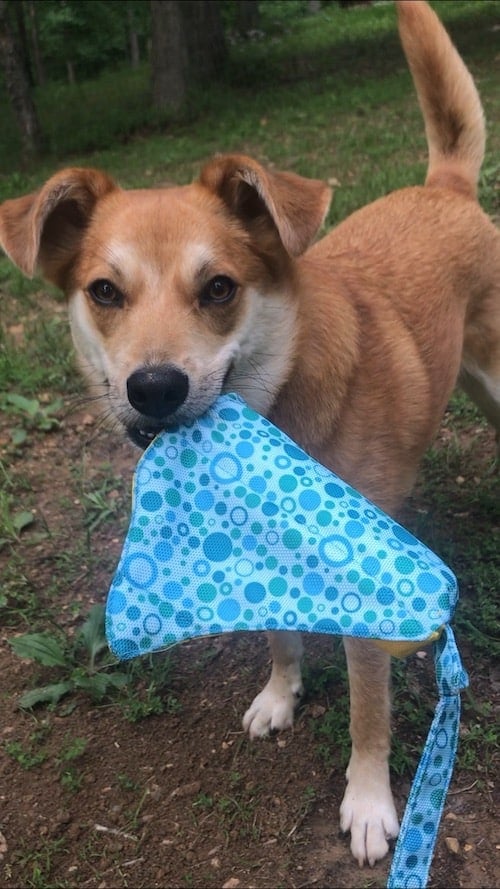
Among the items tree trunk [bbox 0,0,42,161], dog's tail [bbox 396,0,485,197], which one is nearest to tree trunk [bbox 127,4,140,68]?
tree trunk [bbox 0,0,42,161]

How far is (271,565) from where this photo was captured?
2.04m

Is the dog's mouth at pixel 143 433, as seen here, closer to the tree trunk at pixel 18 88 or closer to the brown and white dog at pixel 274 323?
the brown and white dog at pixel 274 323

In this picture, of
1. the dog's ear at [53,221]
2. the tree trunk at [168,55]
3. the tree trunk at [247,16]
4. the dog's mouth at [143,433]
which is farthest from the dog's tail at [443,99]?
the tree trunk at [247,16]

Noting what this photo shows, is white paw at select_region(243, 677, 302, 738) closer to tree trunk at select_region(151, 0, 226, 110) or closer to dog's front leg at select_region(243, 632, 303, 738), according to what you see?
dog's front leg at select_region(243, 632, 303, 738)

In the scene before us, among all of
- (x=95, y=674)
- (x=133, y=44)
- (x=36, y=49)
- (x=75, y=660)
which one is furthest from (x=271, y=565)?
(x=133, y=44)

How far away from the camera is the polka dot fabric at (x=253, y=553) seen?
192 cm

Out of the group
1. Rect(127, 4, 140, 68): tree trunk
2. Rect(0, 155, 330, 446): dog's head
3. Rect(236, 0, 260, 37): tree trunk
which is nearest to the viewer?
Rect(0, 155, 330, 446): dog's head

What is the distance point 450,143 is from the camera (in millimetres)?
3699

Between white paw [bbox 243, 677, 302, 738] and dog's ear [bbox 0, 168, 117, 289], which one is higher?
dog's ear [bbox 0, 168, 117, 289]

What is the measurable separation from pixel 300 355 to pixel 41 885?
69.0 inches

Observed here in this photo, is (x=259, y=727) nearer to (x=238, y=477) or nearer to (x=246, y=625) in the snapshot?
(x=246, y=625)

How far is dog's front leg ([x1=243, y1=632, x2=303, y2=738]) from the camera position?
2807 mm

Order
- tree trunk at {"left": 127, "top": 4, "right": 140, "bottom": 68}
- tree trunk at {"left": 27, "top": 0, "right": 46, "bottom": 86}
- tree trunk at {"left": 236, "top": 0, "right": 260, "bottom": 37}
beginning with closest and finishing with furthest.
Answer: tree trunk at {"left": 27, "top": 0, "right": 46, "bottom": 86}
tree trunk at {"left": 236, "top": 0, "right": 260, "bottom": 37}
tree trunk at {"left": 127, "top": 4, "right": 140, "bottom": 68}

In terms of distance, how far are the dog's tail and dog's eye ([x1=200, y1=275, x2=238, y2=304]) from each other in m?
1.71
